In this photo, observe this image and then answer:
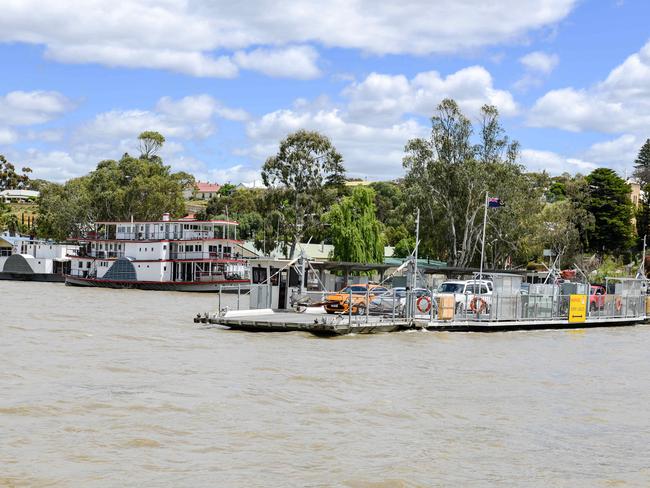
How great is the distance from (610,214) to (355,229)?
3669 centimetres

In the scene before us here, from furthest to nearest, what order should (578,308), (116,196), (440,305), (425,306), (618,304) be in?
1. (116,196)
2. (618,304)
3. (578,308)
4. (425,306)
5. (440,305)

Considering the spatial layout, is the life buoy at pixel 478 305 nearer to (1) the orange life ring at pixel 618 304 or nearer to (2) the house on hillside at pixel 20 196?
(1) the orange life ring at pixel 618 304

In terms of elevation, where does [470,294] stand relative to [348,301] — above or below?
above

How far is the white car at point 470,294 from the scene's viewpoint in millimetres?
38188

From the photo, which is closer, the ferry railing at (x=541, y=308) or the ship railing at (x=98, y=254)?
the ferry railing at (x=541, y=308)

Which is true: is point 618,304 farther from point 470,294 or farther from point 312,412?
point 312,412

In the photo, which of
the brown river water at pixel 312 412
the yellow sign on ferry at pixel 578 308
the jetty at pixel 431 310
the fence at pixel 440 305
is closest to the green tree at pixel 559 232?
the jetty at pixel 431 310

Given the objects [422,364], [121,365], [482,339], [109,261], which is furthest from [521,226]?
[121,365]

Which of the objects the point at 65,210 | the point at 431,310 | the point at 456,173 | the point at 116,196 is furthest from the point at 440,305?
A: the point at 65,210

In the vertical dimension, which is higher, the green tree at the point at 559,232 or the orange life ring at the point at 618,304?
the green tree at the point at 559,232

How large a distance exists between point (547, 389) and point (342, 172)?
69460 millimetres

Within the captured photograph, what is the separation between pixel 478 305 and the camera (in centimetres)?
3834

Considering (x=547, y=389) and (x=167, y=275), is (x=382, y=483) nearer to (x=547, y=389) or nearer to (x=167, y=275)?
(x=547, y=389)

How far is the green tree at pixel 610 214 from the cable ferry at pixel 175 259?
45.1 metres
